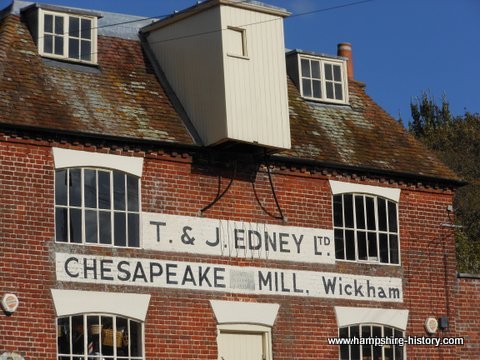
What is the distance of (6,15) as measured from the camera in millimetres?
26266

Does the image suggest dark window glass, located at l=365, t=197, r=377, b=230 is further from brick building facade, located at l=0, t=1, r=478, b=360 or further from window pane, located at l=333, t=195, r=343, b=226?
window pane, located at l=333, t=195, r=343, b=226

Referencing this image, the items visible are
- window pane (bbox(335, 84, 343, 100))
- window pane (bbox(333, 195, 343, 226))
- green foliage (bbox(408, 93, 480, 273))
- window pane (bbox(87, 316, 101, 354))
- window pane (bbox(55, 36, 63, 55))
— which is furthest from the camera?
green foliage (bbox(408, 93, 480, 273))

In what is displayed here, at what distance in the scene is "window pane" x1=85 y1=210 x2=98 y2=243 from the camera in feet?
78.1

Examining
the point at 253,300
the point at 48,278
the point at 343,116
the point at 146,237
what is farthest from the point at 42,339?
the point at 343,116

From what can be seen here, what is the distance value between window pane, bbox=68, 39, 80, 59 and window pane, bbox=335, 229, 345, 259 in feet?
21.5

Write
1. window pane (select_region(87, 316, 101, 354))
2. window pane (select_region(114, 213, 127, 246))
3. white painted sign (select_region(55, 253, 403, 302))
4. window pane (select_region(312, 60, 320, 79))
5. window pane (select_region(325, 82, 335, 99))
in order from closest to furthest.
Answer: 1. window pane (select_region(87, 316, 101, 354))
2. white painted sign (select_region(55, 253, 403, 302))
3. window pane (select_region(114, 213, 127, 246))
4. window pane (select_region(312, 60, 320, 79))
5. window pane (select_region(325, 82, 335, 99))

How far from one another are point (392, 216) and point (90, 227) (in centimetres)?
743

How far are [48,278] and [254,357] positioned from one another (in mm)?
4748

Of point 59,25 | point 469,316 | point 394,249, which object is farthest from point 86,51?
point 469,316

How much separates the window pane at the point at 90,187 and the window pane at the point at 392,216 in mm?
7219

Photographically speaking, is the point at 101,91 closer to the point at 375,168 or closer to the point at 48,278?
the point at 48,278

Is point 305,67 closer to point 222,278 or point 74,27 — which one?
point 74,27

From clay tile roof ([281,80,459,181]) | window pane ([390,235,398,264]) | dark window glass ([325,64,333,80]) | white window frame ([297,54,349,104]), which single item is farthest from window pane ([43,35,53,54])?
window pane ([390,235,398,264])

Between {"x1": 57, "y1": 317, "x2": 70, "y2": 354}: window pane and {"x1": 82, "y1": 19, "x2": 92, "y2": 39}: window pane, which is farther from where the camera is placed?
{"x1": 82, "y1": 19, "x2": 92, "y2": 39}: window pane
